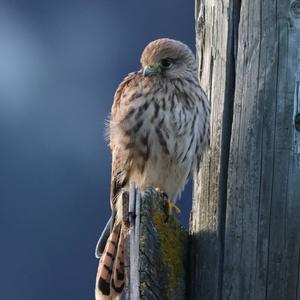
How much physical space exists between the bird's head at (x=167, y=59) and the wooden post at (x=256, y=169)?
0.97 meters

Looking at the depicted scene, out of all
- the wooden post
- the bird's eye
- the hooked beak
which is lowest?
the wooden post

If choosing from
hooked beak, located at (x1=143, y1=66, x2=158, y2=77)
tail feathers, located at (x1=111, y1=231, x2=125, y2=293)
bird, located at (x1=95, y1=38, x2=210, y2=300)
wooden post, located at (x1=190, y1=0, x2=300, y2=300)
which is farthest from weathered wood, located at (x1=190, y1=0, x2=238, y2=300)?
hooked beak, located at (x1=143, y1=66, x2=158, y2=77)

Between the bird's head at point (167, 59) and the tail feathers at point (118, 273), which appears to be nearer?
the tail feathers at point (118, 273)

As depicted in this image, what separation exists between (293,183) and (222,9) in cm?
74

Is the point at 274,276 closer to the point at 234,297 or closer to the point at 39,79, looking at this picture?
the point at 234,297

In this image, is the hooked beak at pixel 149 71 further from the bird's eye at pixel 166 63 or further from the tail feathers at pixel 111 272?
the tail feathers at pixel 111 272

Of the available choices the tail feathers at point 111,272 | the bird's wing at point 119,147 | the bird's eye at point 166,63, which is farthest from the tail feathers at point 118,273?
the bird's eye at point 166,63

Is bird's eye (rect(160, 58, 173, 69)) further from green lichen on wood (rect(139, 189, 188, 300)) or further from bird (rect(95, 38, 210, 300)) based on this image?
green lichen on wood (rect(139, 189, 188, 300))

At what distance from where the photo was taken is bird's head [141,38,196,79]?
4.65 m

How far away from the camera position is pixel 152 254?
340cm

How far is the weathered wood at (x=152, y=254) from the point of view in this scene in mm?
3332

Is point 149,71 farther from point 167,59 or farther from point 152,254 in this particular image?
point 152,254

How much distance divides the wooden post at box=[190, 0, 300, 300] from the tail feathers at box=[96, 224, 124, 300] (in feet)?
1.09

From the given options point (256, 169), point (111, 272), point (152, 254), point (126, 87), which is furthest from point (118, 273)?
point (126, 87)
